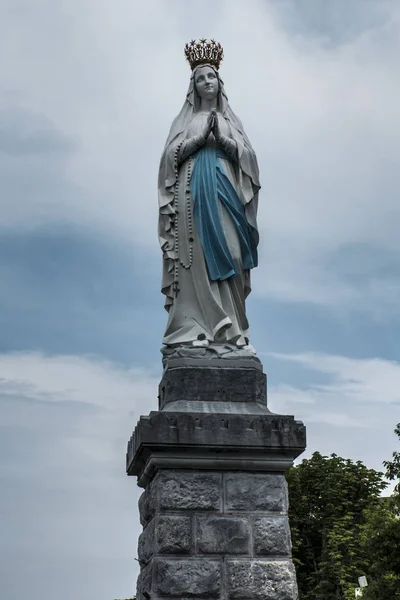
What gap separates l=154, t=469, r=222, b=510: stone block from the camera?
9.53 meters

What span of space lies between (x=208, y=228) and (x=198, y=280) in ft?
2.08

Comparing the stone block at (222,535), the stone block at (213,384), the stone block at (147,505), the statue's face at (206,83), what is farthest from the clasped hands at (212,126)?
the stone block at (222,535)

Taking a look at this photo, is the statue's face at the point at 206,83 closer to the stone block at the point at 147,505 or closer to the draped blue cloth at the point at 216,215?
the draped blue cloth at the point at 216,215

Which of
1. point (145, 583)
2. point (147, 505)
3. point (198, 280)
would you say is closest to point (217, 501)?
point (147, 505)

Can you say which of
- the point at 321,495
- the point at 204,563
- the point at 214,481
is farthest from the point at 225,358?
the point at 321,495

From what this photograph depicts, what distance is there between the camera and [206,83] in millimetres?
11711

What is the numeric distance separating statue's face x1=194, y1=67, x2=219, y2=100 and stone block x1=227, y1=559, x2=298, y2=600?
19.1 ft

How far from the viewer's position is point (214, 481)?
970 cm

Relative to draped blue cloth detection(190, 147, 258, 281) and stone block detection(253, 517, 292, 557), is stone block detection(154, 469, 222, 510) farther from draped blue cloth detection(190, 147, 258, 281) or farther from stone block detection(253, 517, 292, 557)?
draped blue cloth detection(190, 147, 258, 281)

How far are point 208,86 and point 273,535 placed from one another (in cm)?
565

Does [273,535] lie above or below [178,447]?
below

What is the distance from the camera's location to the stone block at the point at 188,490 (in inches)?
375

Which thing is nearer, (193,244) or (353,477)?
(193,244)

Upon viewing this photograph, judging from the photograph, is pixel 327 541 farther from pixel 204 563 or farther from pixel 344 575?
pixel 204 563
